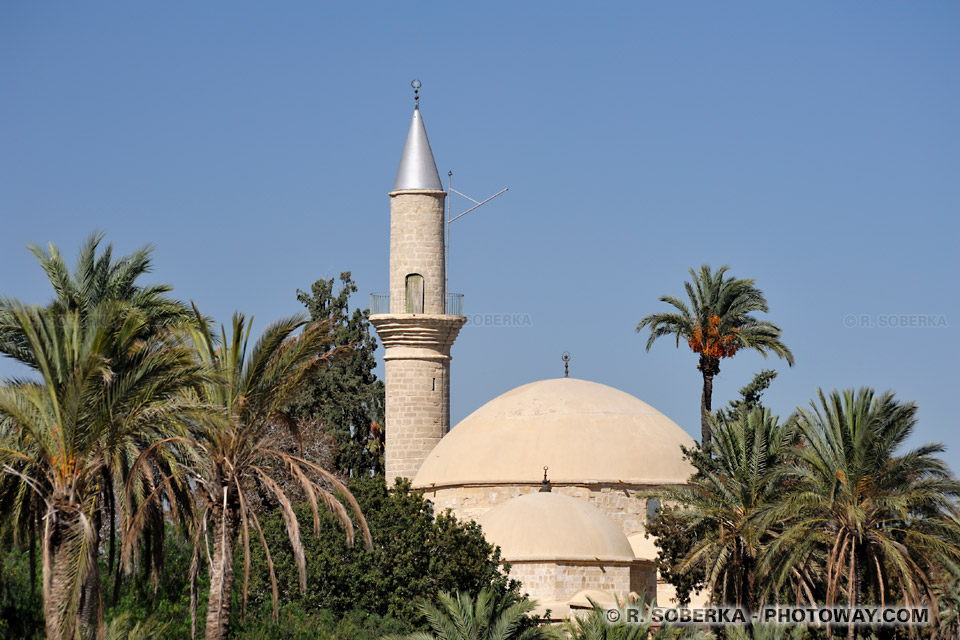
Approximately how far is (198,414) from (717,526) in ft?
40.2

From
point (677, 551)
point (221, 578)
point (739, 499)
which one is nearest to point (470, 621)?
point (221, 578)

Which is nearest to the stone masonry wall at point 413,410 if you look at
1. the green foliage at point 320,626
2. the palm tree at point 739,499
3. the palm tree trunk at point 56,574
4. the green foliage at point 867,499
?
the green foliage at point 320,626

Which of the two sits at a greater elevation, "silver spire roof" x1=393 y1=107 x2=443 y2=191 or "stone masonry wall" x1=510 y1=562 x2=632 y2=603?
"silver spire roof" x1=393 y1=107 x2=443 y2=191

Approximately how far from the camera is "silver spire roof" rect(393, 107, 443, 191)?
38.4 meters

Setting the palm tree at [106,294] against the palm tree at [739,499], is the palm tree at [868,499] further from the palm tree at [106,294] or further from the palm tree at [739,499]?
the palm tree at [106,294]

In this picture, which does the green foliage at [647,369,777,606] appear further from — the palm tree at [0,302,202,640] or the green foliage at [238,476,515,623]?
the palm tree at [0,302,202,640]

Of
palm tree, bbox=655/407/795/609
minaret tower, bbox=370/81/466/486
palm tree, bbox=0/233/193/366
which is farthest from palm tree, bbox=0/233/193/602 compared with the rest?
minaret tower, bbox=370/81/466/486

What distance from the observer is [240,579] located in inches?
1121

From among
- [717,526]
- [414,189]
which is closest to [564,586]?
[717,526]

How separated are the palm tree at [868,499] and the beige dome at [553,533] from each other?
8078 mm

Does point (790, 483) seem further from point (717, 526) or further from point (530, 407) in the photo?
point (530, 407)

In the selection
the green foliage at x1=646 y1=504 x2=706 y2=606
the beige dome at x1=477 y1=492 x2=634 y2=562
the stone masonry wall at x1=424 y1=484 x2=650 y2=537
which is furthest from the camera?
the stone masonry wall at x1=424 y1=484 x2=650 y2=537

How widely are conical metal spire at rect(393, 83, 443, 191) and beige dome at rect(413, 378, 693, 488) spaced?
7.00m

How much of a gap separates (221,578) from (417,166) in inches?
842
